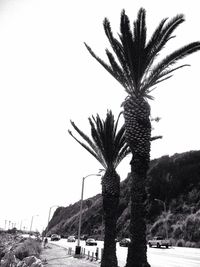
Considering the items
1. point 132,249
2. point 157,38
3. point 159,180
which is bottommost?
point 132,249

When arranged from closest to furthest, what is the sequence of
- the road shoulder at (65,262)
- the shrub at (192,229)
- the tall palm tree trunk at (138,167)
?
1. the tall palm tree trunk at (138,167)
2. the road shoulder at (65,262)
3. the shrub at (192,229)

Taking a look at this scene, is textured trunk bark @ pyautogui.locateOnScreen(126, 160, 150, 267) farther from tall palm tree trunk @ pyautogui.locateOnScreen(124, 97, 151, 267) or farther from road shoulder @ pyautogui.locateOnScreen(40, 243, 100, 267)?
road shoulder @ pyautogui.locateOnScreen(40, 243, 100, 267)

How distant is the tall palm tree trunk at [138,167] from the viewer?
35.5ft

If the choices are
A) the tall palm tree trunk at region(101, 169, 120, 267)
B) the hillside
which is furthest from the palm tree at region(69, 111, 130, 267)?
the hillside

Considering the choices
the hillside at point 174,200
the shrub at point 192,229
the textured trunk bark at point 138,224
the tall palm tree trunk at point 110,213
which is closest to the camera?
the textured trunk bark at point 138,224

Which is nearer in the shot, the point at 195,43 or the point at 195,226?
the point at 195,43

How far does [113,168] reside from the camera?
671 inches

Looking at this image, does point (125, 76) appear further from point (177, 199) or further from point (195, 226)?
point (177, 199)

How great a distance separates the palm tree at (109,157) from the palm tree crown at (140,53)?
12.1 feet

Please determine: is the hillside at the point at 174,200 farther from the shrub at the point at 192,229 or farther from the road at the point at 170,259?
the road at the point at 170,259

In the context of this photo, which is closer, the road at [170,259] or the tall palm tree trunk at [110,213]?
the tall palm tree trunk at [110,213]

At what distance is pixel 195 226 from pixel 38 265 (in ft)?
138

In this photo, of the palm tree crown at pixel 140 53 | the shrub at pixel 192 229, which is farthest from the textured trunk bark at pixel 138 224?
the shrub at pixel 192 229

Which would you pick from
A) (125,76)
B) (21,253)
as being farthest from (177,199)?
(125,76)
